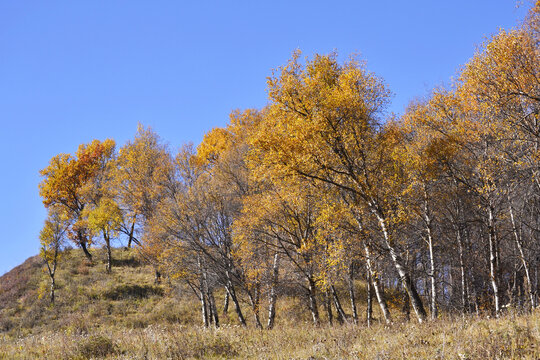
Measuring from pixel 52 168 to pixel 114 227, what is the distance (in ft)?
53.2

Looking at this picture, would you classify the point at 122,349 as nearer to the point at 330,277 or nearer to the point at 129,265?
the point at 330,277

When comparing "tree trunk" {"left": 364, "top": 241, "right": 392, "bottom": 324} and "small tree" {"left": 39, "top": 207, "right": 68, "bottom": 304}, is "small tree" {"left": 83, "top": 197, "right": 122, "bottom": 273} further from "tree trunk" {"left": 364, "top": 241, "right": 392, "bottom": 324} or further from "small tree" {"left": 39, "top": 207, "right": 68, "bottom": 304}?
"tree trunk" {"left": 364, "top": 241, "right": 392, "bottom": 324}

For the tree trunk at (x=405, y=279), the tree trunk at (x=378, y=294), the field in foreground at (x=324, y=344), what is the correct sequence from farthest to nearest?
the tree trunk at (x=378, y=294) → the tree trunk at (x=405, y=279) → the field in foreground at (x=324, y=344)

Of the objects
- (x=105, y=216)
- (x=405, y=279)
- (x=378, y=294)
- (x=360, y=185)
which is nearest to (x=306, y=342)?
(x=405, y=279)

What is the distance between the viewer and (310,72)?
1772 centimetres

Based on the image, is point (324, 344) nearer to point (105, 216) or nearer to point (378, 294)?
point (378, 294)

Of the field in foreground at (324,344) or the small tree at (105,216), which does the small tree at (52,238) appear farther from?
the field in foreground at (324,344)

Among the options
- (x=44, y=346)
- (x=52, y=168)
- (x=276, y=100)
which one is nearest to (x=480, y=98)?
(x=276, y=100)

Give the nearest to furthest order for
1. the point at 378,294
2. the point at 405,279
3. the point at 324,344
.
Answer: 1. the point at 324,344
2. the point at 405,279
3. the point at 378,294

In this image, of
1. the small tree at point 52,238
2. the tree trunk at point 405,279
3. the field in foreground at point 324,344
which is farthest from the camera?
the small tree at point 52,238

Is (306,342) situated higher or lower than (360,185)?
lower

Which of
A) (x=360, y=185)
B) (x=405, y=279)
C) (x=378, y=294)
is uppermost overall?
(x=360, y=185)

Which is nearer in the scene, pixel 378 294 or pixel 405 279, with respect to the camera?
pixel 405 279

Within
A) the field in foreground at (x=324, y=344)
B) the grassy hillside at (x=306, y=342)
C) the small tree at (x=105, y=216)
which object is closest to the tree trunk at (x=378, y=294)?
the grassy hillside at (x=306, y=342)
